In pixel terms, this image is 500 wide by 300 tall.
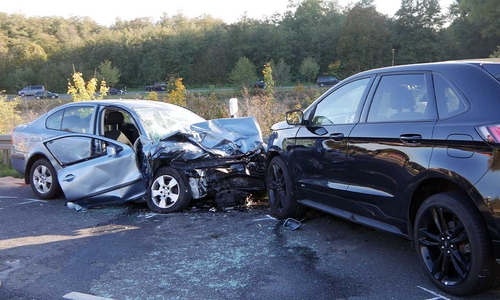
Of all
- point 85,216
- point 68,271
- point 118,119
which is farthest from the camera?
point 118,119

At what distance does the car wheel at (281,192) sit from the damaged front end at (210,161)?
1.84 ft

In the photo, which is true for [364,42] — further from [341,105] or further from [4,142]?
[341,105]

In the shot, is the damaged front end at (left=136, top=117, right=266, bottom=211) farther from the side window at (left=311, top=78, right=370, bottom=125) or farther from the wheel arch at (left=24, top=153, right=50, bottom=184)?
the wheel arch at (left=24, top=153, right=50, bottom=184)

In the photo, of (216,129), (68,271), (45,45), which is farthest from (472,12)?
(45,45)

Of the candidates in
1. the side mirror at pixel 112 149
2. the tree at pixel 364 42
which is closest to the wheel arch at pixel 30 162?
the side mirror at pixel 112 149

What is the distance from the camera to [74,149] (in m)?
7.52

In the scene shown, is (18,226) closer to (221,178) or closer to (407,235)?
(221,178)

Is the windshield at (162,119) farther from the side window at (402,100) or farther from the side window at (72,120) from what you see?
the side window at (402,100)

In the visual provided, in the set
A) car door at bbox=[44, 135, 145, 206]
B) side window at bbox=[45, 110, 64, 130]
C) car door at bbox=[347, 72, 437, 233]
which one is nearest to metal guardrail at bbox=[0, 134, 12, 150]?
side window at bbox=[45, 110, 64, 130]

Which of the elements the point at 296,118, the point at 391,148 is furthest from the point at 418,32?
the point at 391,148

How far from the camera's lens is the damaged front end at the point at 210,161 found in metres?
6.69

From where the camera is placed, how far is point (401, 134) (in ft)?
13.3

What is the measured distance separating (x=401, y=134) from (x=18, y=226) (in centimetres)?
520

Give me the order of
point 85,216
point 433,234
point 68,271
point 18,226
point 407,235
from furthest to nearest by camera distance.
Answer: point 85,216, point 18,226, point 68,271, point 407,235, point 433,234
